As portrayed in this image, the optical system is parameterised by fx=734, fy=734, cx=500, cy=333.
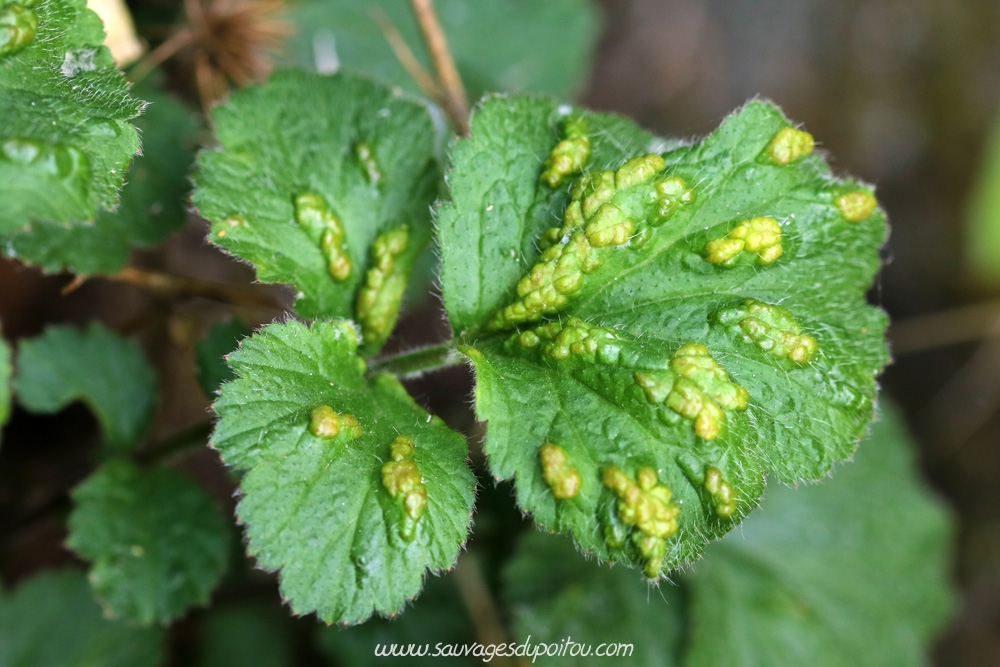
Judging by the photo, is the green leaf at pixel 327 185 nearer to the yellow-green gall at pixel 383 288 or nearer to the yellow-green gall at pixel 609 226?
the yellow-green gall at pixel 383 288

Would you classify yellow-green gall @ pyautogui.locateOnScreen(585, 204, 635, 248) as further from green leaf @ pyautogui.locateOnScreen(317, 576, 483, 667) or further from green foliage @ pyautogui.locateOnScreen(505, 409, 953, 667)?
green leaf @ pyautogui.locateOnScreen(317, 576, 483, 667)

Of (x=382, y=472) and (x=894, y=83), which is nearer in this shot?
(x=382, y=472)

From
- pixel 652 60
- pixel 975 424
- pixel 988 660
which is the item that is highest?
pixel 652 60

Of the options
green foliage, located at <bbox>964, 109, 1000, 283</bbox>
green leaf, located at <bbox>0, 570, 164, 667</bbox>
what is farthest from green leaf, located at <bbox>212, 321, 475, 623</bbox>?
green foliage, located at <bbox>964, 109, 1000, 283</bbox>

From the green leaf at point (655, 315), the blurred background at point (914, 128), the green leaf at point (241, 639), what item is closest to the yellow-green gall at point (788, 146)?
the green leaf at point (655, 315)

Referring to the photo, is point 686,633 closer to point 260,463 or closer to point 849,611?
point 849,611

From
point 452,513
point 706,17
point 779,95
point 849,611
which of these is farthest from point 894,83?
point 452,513

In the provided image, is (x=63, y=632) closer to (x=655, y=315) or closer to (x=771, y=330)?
(x=655, y=315)
